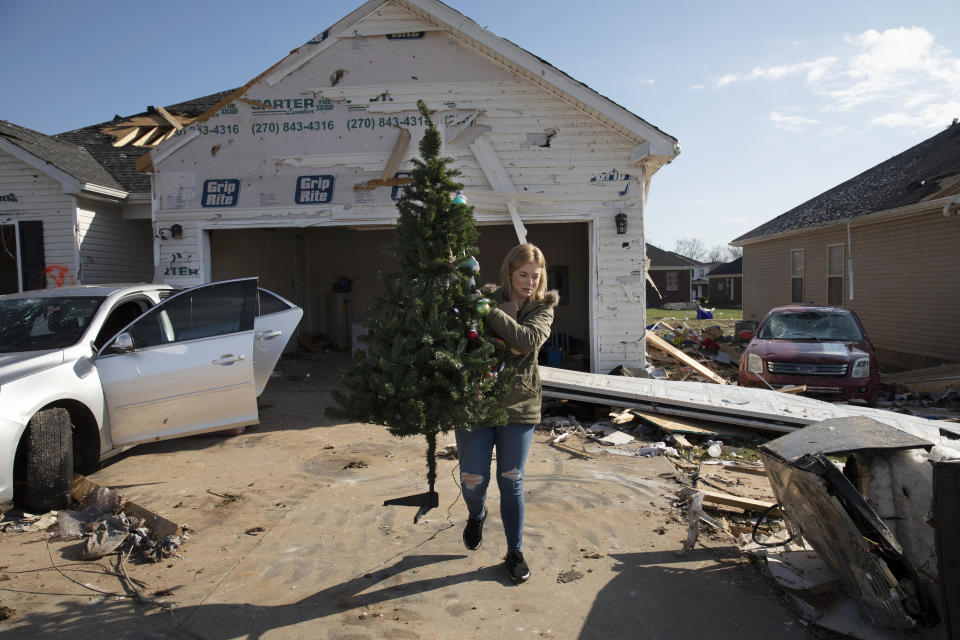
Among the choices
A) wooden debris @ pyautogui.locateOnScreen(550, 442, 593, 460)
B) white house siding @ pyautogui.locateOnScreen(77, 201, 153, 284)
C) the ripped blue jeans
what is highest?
white house siding @ pyautogui.locateOnScreen(77, 201, 153, 284)

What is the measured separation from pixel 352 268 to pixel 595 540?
12395 mm

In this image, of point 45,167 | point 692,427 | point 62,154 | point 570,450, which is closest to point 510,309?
point 570,450

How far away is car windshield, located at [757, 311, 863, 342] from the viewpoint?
9052 millimetres

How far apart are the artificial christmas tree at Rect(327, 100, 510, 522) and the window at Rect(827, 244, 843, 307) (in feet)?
50.1

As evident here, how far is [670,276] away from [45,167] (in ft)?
138

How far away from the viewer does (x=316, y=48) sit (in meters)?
8.88

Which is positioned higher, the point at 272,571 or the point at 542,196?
the point at 542,196

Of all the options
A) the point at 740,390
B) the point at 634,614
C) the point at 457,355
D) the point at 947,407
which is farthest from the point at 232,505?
the point at 947,407

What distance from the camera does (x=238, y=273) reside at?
11734mm

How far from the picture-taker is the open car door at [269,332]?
19.6ft

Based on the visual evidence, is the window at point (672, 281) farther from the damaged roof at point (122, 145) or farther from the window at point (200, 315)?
the window at point (200, 315)

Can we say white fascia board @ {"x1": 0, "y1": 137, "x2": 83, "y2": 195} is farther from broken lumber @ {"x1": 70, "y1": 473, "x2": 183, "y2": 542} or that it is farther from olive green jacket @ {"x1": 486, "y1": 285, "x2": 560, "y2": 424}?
olive green jacket @ {"x1": 486, "y1": 285, "x2": 560, "y2": 424}

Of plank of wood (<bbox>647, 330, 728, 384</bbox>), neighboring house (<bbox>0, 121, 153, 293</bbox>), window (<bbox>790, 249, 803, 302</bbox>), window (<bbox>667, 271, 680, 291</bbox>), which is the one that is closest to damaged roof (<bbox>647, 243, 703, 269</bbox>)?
window (<bbox>667, 271, 680, 291</bbox>)

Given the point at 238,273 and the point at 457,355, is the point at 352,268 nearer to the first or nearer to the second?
the point at 238,273
